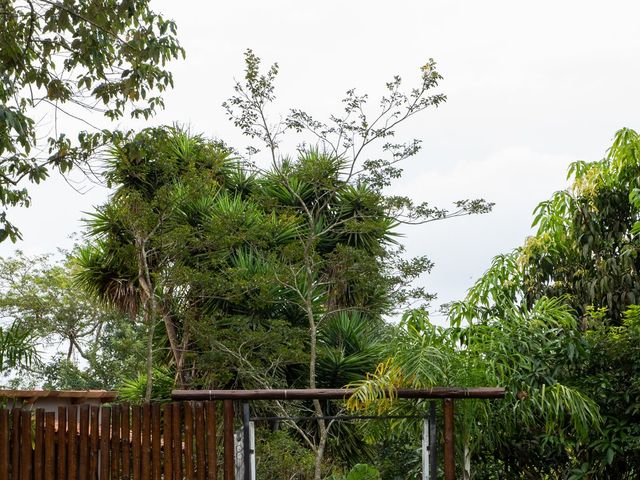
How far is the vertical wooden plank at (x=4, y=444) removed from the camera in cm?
609

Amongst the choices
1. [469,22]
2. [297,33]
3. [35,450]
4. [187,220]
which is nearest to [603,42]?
[469,22]

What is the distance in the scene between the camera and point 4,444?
611 cm

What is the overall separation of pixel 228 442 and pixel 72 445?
37.2 inches

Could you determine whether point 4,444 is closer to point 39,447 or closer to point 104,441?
point 39,447

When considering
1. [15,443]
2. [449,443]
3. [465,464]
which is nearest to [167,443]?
[15,443]

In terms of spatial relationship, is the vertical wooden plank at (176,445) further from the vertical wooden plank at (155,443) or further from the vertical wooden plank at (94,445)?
the vertical wooden plank at (94,445)

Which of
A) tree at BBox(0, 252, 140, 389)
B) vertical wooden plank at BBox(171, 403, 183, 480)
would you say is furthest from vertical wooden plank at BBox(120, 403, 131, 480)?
tree at BBox(0, 252, 140, 389)

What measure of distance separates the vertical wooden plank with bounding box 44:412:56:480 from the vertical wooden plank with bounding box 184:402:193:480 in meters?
0.81

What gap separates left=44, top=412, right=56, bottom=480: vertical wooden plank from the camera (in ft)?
19.9

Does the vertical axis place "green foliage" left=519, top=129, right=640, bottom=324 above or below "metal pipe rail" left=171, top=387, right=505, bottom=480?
above

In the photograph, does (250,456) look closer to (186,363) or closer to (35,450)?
(35,450)

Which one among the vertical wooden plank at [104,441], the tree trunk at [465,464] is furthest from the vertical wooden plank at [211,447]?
the tree trunk at [465,464]

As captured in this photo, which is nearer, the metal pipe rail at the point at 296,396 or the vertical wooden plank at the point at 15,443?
the metal pipe rail at the point at 296,396

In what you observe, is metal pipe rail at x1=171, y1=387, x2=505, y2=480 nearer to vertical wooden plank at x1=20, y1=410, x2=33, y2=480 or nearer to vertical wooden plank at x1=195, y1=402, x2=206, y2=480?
vertical wooden plank at x1=195, y1=402, x2=206, y2=480
